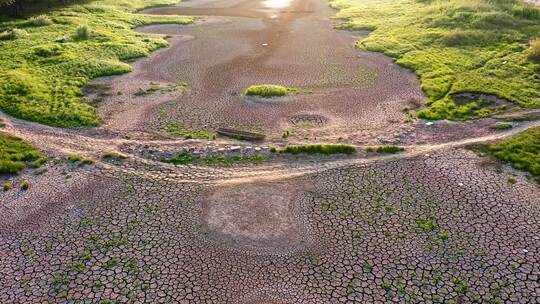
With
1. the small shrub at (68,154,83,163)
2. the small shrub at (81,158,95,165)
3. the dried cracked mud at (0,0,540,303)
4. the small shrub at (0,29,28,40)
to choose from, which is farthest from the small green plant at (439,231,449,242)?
the small shrub at (0,29,28,40)

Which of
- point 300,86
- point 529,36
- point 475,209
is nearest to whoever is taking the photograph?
point 475,209

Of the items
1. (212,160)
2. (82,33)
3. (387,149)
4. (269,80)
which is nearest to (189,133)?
(212,160)

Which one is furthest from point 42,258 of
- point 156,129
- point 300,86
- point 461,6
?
point 461,6

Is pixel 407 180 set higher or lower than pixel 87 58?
lower

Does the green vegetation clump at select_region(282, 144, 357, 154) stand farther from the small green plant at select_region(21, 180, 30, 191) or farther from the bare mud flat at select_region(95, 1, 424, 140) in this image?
the small green plant at select_region(21, 180, 30, 191)

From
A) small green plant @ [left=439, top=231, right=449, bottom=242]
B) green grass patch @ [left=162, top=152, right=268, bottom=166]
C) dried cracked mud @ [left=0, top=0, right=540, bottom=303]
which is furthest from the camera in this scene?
green grass patch @ [left=162, top=152, right=268, bottom=166]

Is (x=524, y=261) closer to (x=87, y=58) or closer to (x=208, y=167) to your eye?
(x=208, y=167)
